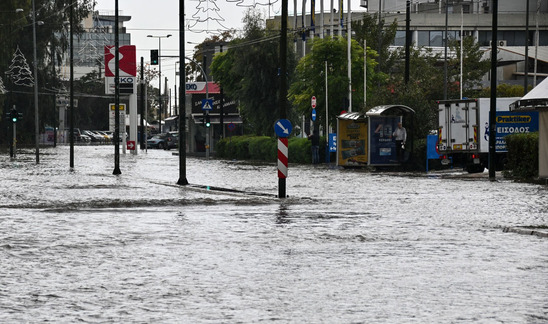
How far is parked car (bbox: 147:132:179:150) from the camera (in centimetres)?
11119

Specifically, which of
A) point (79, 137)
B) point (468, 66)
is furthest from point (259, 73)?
point (79, 137)

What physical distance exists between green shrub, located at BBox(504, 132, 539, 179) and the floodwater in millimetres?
7608

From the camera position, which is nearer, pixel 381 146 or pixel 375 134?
pixel 375 134

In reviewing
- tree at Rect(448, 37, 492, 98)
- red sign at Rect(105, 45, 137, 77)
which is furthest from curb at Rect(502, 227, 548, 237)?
tree at Rect(448, 37, 492, 98)

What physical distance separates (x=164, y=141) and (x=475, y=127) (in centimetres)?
7600

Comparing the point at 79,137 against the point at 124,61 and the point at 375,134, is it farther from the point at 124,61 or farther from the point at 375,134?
the point at 375,134

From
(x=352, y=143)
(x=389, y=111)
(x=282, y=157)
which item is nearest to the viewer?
(x=282, y=157)

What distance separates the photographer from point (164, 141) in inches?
4483

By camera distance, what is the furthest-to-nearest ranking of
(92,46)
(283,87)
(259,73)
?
(92,46)
(259,73)
(283,87)

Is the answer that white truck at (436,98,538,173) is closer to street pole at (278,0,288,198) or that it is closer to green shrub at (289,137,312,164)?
street pole at (278,0,288,198)

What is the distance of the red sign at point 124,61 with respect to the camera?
76188 millimetres

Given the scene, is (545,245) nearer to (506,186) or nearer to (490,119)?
(506,186)

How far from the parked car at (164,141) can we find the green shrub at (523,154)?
76800mm

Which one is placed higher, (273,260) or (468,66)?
(468,66)
